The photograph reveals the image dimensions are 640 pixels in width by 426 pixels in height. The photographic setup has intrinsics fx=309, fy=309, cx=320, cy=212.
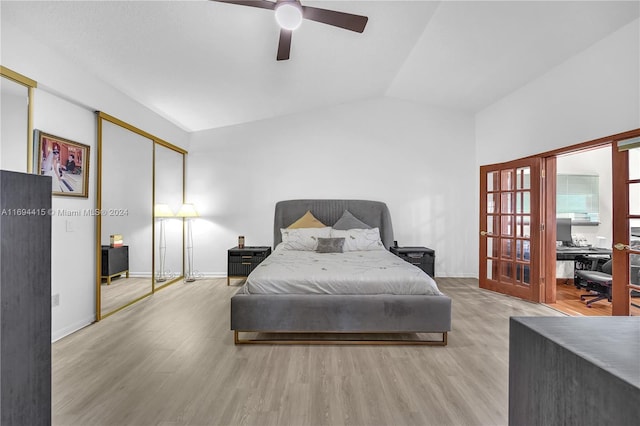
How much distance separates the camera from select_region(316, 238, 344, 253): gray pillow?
4117 mm

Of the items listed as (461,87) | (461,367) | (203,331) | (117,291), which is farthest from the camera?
(461,87)

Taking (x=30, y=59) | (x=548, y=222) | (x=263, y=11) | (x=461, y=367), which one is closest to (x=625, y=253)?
(x=548, y=222)

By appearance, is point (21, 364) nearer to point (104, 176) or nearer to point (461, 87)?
point (104, 176)

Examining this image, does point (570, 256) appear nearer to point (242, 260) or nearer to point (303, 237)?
point (303, 237)

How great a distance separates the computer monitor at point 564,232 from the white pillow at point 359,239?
323 cm

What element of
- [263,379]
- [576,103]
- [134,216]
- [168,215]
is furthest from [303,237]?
[576,103]

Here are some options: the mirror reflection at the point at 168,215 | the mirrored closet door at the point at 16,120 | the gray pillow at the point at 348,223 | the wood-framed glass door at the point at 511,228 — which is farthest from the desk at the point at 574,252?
the mirrored closet door at the point at 16,120

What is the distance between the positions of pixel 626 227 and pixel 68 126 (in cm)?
526

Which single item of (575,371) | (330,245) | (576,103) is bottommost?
(330,245)

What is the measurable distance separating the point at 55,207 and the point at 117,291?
125 cm

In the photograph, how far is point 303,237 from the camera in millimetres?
4449

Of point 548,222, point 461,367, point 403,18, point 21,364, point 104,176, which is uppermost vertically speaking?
point 403,18

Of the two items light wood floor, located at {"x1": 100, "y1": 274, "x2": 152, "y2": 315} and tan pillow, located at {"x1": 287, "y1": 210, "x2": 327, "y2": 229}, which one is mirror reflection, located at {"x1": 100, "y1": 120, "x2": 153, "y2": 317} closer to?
light wood floor, located at {"x1": 100, "y1": 274, "x2": 152, "y2": 315}

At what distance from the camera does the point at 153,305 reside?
3783 millimetres
